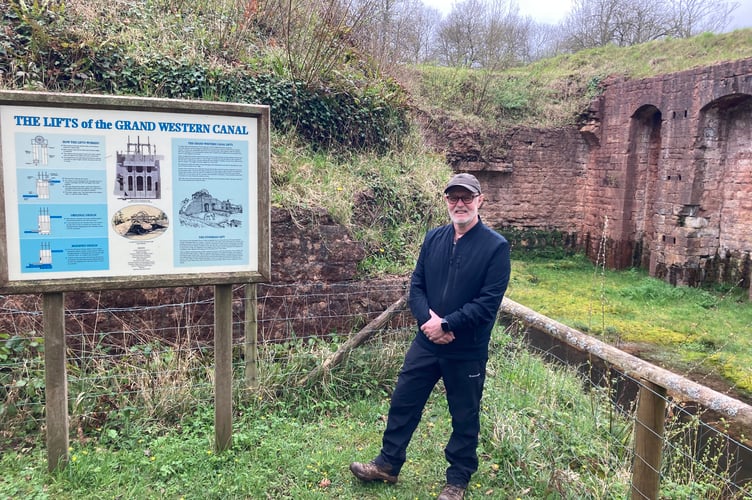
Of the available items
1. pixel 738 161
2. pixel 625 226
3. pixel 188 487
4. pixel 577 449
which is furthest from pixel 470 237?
pixel 625 226

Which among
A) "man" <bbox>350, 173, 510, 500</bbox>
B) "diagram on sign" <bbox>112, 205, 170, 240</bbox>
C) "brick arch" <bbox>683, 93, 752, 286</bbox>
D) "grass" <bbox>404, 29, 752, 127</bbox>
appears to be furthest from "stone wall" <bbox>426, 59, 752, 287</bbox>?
"diagram on sign" <bbox>112, 205, 170, 240</bbox>

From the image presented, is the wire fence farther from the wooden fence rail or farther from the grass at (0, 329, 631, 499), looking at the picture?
the wooden fence rail

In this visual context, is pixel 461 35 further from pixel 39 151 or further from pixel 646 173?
pixel 39 151

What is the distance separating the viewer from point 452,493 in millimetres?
3254

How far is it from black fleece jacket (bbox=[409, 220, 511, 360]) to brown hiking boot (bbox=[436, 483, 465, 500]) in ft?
2.58

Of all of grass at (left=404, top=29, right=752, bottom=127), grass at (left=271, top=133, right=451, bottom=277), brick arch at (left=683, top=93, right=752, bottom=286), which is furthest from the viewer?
grass at (left=404, top=29, right=752, bottom=127)

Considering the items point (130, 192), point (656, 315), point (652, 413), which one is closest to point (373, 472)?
point (652, 413)

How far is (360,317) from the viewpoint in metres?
5.47

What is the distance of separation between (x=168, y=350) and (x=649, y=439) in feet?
11.7

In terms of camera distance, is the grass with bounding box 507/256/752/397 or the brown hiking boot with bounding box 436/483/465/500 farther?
the grass with bounding box 507/256/752/397

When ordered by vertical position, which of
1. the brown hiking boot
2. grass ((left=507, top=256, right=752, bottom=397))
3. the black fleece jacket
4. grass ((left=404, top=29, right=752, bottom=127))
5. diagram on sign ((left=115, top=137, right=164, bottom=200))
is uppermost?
grass ((left=404, top=29, right=752, bottom=127))

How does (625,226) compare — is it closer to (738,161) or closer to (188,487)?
(738,161)

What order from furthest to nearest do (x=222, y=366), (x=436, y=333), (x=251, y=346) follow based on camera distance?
(x=251, y=346) < (x=222, y=366) < (x=436, y=333)

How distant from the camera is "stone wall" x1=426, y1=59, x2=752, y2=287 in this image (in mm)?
12320
